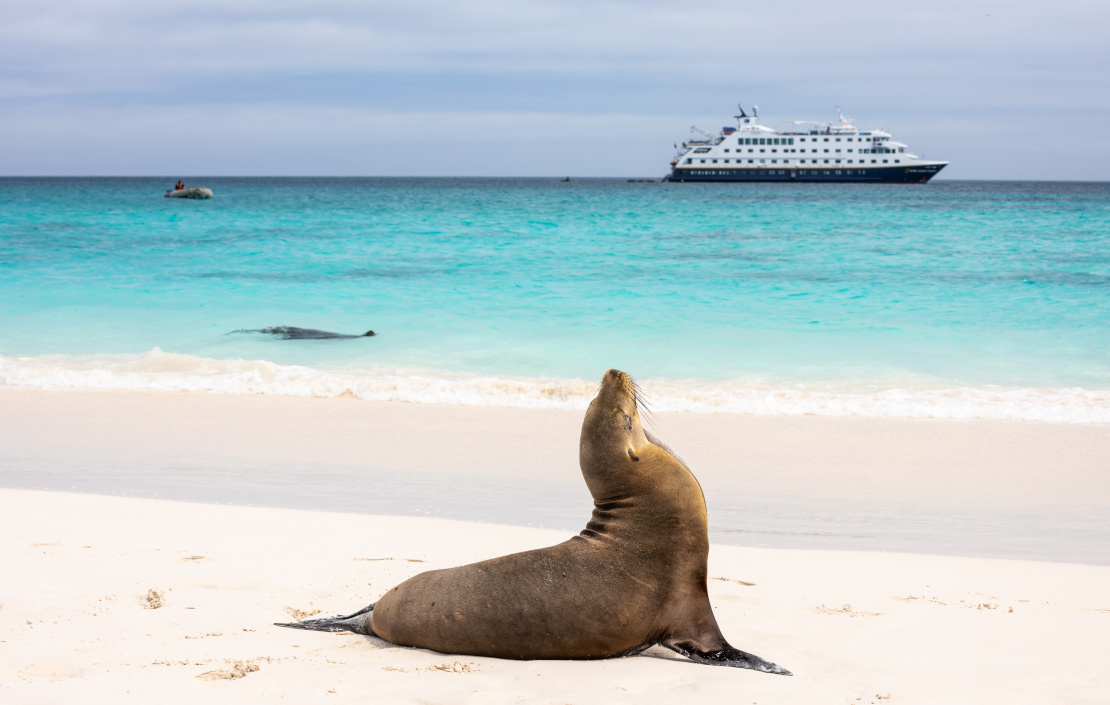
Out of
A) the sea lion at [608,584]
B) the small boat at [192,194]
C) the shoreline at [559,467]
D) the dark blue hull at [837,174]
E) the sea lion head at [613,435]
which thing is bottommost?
the shoreline at [559,467]

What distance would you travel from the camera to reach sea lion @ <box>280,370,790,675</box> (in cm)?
326

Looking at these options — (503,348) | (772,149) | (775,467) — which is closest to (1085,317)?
(503,348)

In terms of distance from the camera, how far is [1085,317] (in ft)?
51.5

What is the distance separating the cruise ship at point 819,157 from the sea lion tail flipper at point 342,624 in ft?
318

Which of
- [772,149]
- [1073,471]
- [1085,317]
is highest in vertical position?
[772,149]

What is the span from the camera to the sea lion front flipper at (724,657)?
10.6ft

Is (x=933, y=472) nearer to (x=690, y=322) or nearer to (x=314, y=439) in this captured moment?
(x=314, y=439)

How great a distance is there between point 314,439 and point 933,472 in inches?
204

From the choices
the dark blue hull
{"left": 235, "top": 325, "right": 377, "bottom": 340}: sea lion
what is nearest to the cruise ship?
the dark blue hull

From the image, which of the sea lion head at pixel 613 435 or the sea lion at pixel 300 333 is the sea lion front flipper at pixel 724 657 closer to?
the sea lion head at pixel 613 435

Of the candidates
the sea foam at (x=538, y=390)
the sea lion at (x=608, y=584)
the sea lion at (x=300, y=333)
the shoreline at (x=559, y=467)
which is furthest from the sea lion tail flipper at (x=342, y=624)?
the sea lion at (x=300, y=333)

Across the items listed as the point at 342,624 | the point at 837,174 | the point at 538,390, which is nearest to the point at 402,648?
the point at 342,624

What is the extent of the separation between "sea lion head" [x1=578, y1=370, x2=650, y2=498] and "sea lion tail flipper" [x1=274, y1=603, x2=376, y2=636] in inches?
44.4

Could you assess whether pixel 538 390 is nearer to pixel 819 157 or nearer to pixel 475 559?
pixel 475 559
